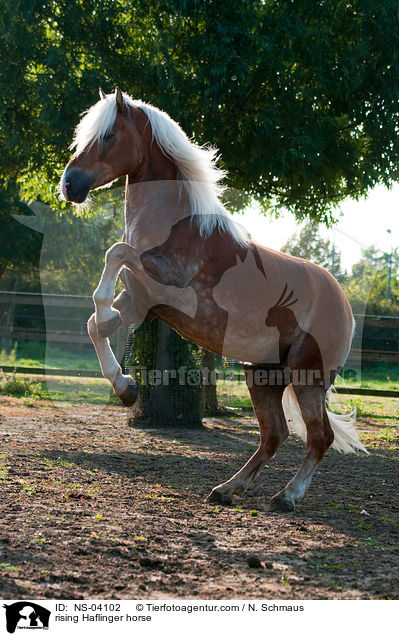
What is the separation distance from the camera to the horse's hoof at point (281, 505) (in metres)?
4.57

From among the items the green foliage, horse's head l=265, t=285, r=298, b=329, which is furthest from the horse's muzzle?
the green foliage

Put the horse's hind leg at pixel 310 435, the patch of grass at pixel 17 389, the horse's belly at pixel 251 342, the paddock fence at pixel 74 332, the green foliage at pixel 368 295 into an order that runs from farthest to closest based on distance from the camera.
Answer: the green foliage at pixel 368 295 < the paddock fence at pixel 74 332 < the patch of grass at pixel 17 389 < the horse's hind leg at pixel 310 435 < the horse's belly at pixel 251 342

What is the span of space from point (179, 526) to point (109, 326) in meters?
1.27

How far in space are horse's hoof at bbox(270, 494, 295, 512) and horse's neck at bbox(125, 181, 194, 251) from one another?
1.98 meters

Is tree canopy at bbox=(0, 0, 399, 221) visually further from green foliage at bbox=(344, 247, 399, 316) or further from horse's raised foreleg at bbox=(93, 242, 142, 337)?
green foliage at bbox=(344, 247, 399, 316)

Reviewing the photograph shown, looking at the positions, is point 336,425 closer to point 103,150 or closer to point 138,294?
point 138,294

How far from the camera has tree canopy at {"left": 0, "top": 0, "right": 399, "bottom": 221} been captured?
27.5ft

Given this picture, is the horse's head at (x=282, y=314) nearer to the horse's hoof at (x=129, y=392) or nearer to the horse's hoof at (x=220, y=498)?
the horse's hoof at (x=129, y=392)

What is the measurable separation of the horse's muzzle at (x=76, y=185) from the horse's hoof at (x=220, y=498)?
7.49 ft

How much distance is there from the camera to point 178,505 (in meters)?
4.54
